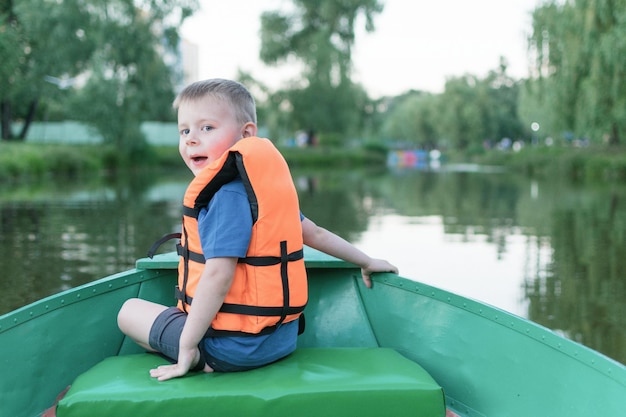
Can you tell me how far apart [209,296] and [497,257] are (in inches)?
213

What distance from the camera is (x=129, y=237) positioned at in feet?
27.1

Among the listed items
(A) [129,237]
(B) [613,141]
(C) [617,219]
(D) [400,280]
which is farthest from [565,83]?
(D) [400,280]

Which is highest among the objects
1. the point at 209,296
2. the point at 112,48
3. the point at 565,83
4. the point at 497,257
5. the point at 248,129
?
the point at 112,48

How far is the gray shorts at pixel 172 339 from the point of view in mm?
2049

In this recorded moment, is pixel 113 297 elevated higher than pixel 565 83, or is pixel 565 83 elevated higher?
pixel 565 83

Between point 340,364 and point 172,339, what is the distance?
502 mm

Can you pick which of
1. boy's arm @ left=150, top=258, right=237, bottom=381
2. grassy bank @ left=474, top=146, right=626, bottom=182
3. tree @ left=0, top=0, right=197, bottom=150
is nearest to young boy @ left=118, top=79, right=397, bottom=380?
boy's arm @ left=150, top=258, right=237, bottom=381

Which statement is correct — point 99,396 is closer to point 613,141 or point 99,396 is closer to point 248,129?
point 248,129

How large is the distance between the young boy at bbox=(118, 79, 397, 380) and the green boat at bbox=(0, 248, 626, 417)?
90mm

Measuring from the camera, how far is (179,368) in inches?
78.1

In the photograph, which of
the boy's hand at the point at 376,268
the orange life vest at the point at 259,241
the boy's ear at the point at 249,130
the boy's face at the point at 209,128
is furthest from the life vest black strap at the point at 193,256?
the boy's hand at the point at 376,268

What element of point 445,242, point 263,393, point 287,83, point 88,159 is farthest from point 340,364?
point 287,83

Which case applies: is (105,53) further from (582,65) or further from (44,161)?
(582,65)

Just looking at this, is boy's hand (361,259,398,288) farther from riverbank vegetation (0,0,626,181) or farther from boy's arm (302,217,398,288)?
riverbank vegetation (0,0,626,181)
